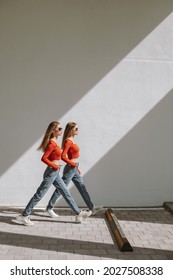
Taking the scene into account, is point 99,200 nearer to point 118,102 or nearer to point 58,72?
point 118,102

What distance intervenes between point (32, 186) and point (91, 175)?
1108 millimetres

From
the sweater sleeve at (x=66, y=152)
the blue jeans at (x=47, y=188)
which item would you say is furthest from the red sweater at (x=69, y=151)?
the blue jeans at (x=47, y=188)

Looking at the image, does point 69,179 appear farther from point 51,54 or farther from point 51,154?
point 51,54

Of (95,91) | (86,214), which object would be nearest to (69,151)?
(86,214)

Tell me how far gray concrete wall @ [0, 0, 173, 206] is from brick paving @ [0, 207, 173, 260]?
689 millimetres

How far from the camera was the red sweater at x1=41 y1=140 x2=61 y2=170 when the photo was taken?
6613 mm

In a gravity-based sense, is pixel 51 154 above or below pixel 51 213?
above

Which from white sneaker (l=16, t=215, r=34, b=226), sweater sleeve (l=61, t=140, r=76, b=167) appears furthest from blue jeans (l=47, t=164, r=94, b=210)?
white sneaker (l=16, t=215, r=34, b=226)

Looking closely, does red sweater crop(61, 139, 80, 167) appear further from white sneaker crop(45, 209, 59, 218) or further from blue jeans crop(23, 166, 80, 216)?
white sneaker crop(45, 209, 59, 218)

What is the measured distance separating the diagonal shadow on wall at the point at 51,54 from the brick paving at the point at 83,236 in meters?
1.59

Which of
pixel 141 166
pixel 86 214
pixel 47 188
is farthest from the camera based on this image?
pixel 141 166

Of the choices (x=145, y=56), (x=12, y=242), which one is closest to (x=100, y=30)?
(x=145, y=56)

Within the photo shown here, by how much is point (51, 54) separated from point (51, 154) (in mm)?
2105

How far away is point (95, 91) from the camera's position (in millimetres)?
7926
